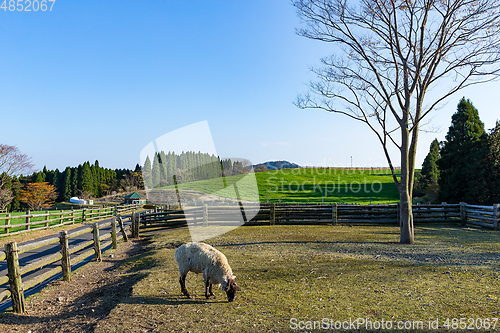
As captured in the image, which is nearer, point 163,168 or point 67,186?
point 163,168

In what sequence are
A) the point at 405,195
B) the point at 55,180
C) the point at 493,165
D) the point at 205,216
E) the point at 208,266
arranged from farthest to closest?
the point at 55,180
the point at 493,165
the point at 205,216
the point at 405,195
the point at 208,266

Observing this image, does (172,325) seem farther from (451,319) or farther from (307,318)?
(451,319)

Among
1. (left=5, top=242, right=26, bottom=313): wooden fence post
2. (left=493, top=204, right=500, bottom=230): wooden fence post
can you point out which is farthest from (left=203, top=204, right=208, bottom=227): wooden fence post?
A: (left=493, top=204, right=500, bottom=230): wooden fence post

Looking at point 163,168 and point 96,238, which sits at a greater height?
point 163,168

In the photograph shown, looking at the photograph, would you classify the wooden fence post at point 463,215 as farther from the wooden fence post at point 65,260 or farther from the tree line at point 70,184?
the tree line at point 70,184

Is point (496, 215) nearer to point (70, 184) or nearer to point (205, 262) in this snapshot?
point (205, 262)

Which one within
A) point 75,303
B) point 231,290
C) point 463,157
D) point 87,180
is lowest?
point 75,303

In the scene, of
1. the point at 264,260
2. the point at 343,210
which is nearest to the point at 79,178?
the point at 343,210

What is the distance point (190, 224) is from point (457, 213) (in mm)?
16660

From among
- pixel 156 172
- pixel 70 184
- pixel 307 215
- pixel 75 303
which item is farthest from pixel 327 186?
pixel 70 184

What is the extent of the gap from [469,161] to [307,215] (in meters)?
17.3

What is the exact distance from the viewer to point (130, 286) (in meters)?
6.73

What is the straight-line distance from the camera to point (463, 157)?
27.0 m

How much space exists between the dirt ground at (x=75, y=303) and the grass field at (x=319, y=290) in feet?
0.80
